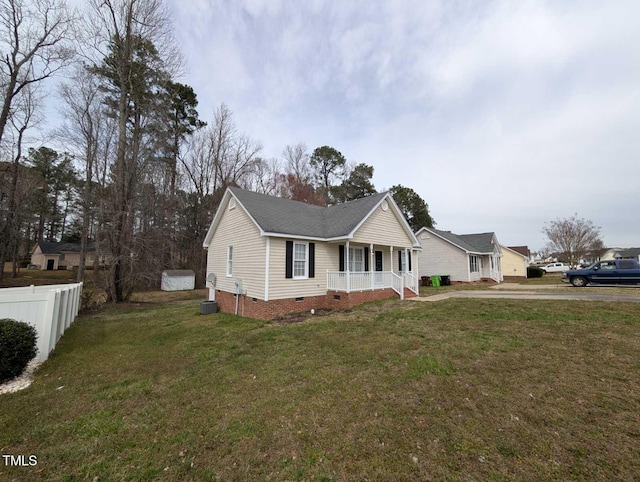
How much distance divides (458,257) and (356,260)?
1487cm

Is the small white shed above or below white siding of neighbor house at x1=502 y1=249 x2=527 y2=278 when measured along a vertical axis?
below

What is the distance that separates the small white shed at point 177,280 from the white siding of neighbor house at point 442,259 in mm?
23060

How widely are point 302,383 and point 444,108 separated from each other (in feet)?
48.8

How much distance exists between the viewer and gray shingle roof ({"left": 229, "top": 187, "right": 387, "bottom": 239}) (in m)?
11.3

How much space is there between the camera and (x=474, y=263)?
25.3 meters

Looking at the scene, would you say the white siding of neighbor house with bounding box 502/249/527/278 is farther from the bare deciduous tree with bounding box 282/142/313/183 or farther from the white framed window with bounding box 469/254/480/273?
the bare deciduous tree with bounding box 282/142/313/183

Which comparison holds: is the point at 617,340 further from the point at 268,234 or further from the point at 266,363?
the point at 268,234

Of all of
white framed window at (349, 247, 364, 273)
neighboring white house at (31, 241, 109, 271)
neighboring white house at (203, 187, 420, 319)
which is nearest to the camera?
→ neighboring white house at (203, 187, 420, 319)

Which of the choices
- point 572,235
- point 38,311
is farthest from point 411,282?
point 572,235

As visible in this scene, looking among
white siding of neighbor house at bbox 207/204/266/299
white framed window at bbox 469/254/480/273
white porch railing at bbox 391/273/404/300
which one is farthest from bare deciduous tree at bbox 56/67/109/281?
white framed window at bbox 469/254/480/273

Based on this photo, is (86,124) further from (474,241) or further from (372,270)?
(474,241)

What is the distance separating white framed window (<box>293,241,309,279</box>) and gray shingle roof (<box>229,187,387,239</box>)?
1.93 ft

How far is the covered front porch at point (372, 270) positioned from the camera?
481 inches

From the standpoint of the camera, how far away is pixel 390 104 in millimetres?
14367
